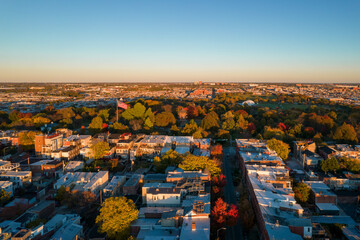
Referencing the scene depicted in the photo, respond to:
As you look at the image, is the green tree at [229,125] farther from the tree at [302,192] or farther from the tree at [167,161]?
the tree at [302,192]

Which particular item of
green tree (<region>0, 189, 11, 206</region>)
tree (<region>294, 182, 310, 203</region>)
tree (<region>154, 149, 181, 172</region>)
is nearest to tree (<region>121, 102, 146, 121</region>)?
tree (<region>154, 149, 181, 172</region>)

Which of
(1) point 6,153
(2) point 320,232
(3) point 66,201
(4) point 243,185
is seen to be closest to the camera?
(2) point 320,232

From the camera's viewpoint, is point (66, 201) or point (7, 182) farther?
point (7, 182)

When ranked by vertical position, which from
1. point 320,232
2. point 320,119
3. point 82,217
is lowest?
point 82,217

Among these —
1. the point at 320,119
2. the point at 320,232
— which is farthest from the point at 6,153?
the point at 320,119

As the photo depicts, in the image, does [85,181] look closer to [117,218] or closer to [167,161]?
[167,161]

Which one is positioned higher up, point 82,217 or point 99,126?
point 99,126

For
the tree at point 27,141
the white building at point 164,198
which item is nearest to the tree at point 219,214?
the white building at point 164,198

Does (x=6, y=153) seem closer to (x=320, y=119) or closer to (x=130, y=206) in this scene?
(x=130, y=206)
